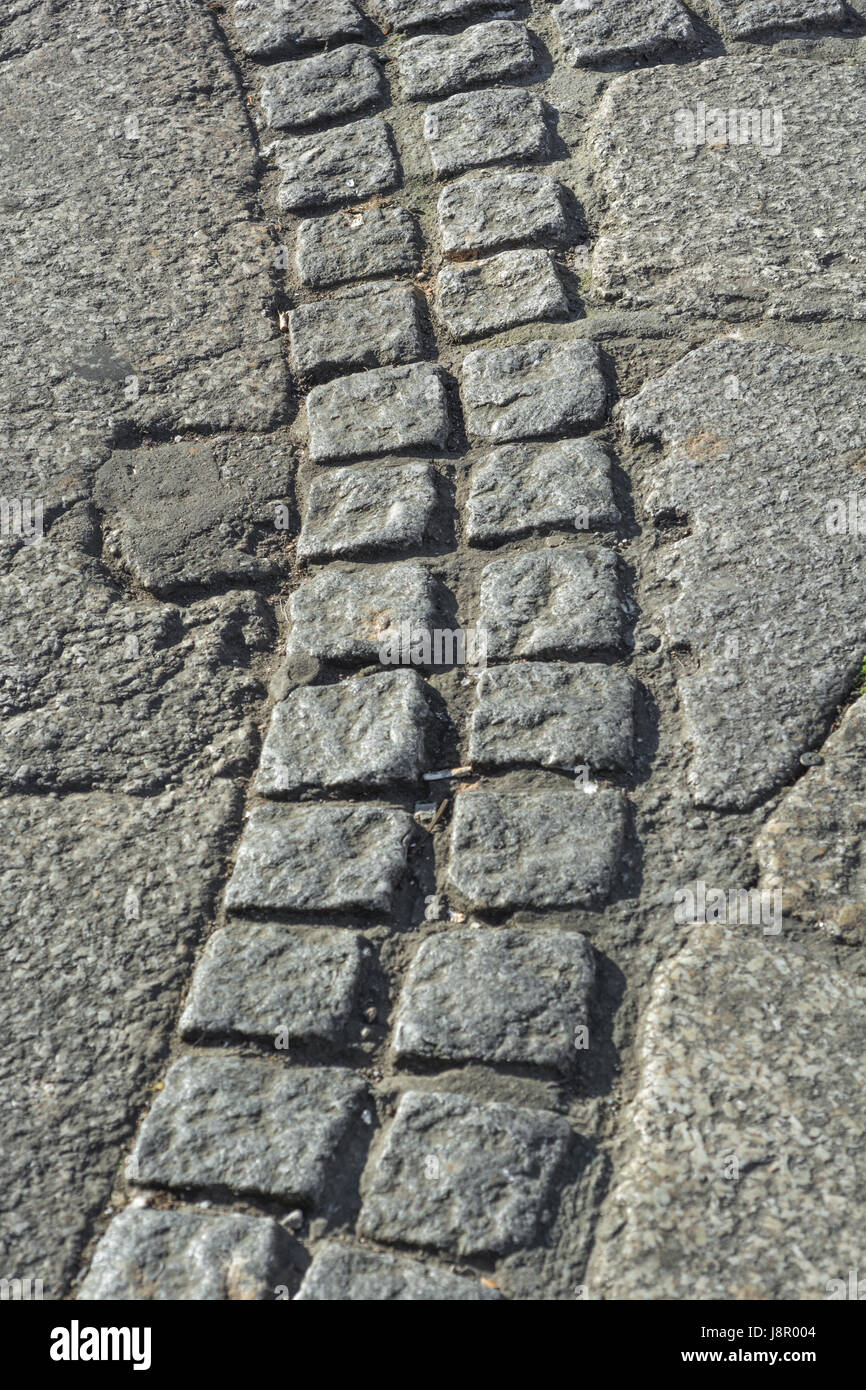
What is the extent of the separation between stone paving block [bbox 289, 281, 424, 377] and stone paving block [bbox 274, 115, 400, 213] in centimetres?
41

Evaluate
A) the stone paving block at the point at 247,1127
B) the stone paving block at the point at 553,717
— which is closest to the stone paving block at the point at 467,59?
the stone paving block at the point at 553,717

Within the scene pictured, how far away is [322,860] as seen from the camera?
2.02m

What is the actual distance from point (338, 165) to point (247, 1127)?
2675mm

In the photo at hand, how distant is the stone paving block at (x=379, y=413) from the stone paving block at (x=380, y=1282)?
169cm

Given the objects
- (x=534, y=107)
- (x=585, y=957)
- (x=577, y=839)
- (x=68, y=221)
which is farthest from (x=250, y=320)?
(x=585, y=957)

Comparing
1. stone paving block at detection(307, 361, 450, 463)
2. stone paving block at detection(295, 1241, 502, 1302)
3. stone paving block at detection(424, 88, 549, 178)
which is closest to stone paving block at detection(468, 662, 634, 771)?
stone paving block at detection(307, 361, 450, 463)

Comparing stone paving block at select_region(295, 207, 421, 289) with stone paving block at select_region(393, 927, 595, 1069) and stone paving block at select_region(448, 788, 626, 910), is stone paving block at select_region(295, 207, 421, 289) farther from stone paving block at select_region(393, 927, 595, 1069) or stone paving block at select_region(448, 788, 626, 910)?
stone paving block at select_region(393, 927, 595, 1069)

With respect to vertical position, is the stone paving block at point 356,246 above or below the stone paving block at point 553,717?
above

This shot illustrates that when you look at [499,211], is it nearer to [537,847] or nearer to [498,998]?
[537,847]

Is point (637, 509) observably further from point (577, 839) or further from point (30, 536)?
point (30, 536)

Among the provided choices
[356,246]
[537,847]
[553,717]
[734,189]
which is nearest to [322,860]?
[537,847]

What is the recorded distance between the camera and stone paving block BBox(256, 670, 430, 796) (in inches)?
83.6

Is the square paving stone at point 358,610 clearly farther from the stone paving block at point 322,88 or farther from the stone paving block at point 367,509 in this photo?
the stone paving block at point 322,88

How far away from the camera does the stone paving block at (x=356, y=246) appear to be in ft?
10.2
